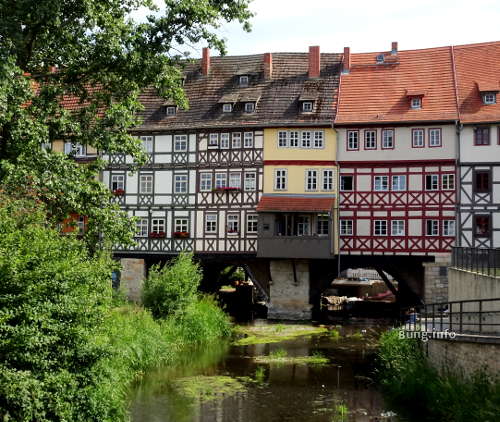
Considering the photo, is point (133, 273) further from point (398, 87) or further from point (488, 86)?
point (488, 86)

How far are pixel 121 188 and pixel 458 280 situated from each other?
17.9m

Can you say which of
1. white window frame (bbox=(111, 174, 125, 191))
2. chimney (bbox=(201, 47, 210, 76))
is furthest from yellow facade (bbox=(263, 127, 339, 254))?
white window frame (bbox=(111, 174, 125, 191))

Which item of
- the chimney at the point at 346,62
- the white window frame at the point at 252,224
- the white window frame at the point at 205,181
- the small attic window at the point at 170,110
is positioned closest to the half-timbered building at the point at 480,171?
the chimney at the point at 346,62

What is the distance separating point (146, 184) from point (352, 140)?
971 centimetres

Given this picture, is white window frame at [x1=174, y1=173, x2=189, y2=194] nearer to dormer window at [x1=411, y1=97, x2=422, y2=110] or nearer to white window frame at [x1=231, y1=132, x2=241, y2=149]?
white window frame at [x1=231, y1=132, x2=241, y2=149]

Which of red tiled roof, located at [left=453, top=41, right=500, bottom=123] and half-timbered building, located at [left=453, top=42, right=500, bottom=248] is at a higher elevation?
red tiled roof, located at [left=453, top=41, right=500, bottom=123]

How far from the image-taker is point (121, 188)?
31391mm

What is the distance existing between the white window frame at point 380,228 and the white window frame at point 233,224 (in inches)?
239

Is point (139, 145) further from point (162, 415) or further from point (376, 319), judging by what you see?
point (376, 319)

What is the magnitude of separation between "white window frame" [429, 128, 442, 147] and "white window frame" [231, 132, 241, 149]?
843 centimetres

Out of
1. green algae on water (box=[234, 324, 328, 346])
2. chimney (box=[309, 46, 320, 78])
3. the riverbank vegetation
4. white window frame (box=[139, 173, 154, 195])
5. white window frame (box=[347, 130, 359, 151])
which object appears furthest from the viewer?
chimney (box=[309, 46, 320, 78])

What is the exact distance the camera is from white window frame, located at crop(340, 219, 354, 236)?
96.1 feet

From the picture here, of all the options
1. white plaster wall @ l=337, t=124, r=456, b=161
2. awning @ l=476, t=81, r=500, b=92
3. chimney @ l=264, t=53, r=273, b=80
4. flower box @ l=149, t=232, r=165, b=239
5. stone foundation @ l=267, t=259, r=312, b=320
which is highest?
chimney @ l=264, t=53, r=273, b=80

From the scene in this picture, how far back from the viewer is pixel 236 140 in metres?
30.4
